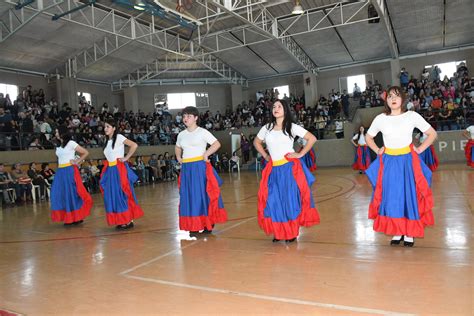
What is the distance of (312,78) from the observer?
80.0 feet

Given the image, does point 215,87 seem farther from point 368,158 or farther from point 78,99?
point 368,158

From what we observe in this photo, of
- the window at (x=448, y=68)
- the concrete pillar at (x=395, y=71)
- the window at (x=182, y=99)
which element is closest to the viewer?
the window at (x=448, y=68)

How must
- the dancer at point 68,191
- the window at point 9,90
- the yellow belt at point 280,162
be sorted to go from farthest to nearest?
the window at point 9,90 → the dancer at point 68,191 → the yellow belt at point 280,162

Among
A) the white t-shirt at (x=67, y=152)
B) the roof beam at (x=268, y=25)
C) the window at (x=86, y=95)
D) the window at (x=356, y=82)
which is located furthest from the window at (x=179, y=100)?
the white t-shirt at (x=67, y=152)

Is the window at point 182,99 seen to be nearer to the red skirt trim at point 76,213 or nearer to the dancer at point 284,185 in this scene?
the red skirt trim at point 76,213

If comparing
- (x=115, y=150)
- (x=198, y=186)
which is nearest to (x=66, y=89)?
(x=115, y=150)

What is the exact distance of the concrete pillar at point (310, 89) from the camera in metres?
24.3

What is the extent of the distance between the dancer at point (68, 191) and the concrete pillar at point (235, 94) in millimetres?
20864

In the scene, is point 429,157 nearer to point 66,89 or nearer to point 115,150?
point 115,150

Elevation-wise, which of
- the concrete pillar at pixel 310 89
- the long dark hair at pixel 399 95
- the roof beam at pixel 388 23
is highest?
the roof beam at pixel 388 23

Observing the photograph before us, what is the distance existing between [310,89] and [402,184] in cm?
2116

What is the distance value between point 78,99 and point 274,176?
2006 cm

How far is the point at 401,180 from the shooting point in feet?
12.9

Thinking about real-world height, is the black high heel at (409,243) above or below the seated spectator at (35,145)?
below
